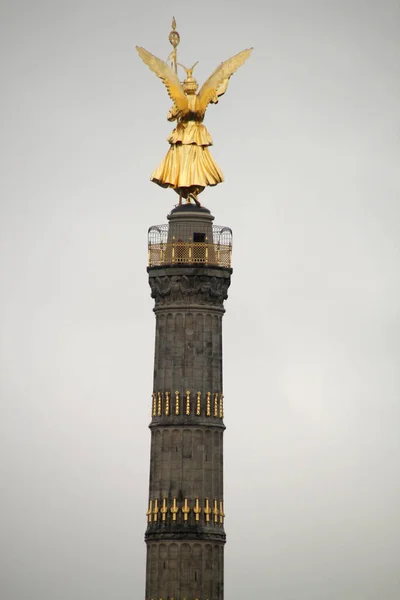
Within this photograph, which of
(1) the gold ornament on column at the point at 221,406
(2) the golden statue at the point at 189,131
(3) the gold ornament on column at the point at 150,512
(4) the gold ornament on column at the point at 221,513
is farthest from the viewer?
(2) the golden statue at the point at 189,131

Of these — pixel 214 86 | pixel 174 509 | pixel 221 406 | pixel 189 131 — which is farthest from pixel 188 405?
pixel 214 86

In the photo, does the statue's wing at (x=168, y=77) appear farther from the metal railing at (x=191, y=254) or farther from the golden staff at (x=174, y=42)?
the metal railing at (x=191, y=254)

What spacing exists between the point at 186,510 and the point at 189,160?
2310 cm

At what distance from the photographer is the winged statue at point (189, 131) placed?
134m

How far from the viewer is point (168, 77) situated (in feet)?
440

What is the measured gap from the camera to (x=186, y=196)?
135 meters

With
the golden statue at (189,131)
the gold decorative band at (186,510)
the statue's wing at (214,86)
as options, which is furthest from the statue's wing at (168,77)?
the gold decorative band at (186,510)

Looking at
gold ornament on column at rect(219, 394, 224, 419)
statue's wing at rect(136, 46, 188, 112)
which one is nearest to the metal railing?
gold ornament on column at rect(219, 394, 224, 419)

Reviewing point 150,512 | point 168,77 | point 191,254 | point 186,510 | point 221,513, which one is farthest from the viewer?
point 168,77

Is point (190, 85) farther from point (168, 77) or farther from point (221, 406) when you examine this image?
point (221, 406)

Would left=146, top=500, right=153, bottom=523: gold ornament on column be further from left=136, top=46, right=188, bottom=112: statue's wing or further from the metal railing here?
left=136, top=46, right=188, bottom=112: statue's wing

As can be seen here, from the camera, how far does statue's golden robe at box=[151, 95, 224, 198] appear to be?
439 ft

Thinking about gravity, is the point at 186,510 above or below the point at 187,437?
below

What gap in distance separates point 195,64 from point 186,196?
8750 millimetres
